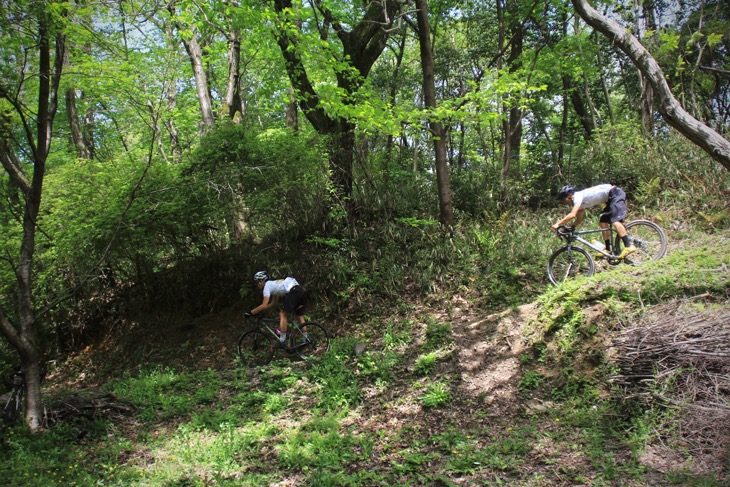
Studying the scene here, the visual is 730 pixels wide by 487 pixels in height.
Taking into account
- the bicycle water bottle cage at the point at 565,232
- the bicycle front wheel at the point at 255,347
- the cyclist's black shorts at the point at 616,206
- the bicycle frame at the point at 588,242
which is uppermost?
the cyclist's black shorts at the point at 616,206

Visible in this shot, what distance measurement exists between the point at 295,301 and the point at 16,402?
13.7 feet

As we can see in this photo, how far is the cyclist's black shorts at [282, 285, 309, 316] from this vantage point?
25.8ft

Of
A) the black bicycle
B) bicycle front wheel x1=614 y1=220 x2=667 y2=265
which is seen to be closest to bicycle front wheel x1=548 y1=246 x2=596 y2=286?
bicycle front wheel x1=614 y1=220 x2=667 y2=265

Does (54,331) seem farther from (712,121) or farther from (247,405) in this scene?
(712,121)

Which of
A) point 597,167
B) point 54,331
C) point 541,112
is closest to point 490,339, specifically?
point 597,167

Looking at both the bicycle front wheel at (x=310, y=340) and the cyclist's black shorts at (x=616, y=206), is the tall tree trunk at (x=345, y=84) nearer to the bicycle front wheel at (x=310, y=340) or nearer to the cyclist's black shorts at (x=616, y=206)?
the bicycle front wheel at (x=310, y=340)

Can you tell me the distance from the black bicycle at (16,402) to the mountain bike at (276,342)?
3.33 m

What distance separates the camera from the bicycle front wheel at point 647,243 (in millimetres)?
7105

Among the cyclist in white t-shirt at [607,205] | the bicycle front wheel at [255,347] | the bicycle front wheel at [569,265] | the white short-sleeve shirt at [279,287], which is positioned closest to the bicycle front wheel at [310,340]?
the bicycle front wheel at [255,347]

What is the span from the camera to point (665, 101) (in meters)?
5.35

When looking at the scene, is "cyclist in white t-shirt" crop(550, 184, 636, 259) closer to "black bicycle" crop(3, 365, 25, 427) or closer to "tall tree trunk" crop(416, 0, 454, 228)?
"tall tree trunk" crop(416, 0, 454, 228)

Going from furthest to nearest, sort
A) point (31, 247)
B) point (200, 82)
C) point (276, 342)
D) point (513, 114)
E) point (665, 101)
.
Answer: point (513, 114) < point (200, 82) < point (276, 342) < point (31, 247) < point (665, 101)

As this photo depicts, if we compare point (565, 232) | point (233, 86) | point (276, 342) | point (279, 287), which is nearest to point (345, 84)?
point (233, 86)

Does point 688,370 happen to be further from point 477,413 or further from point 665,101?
point 665,101
